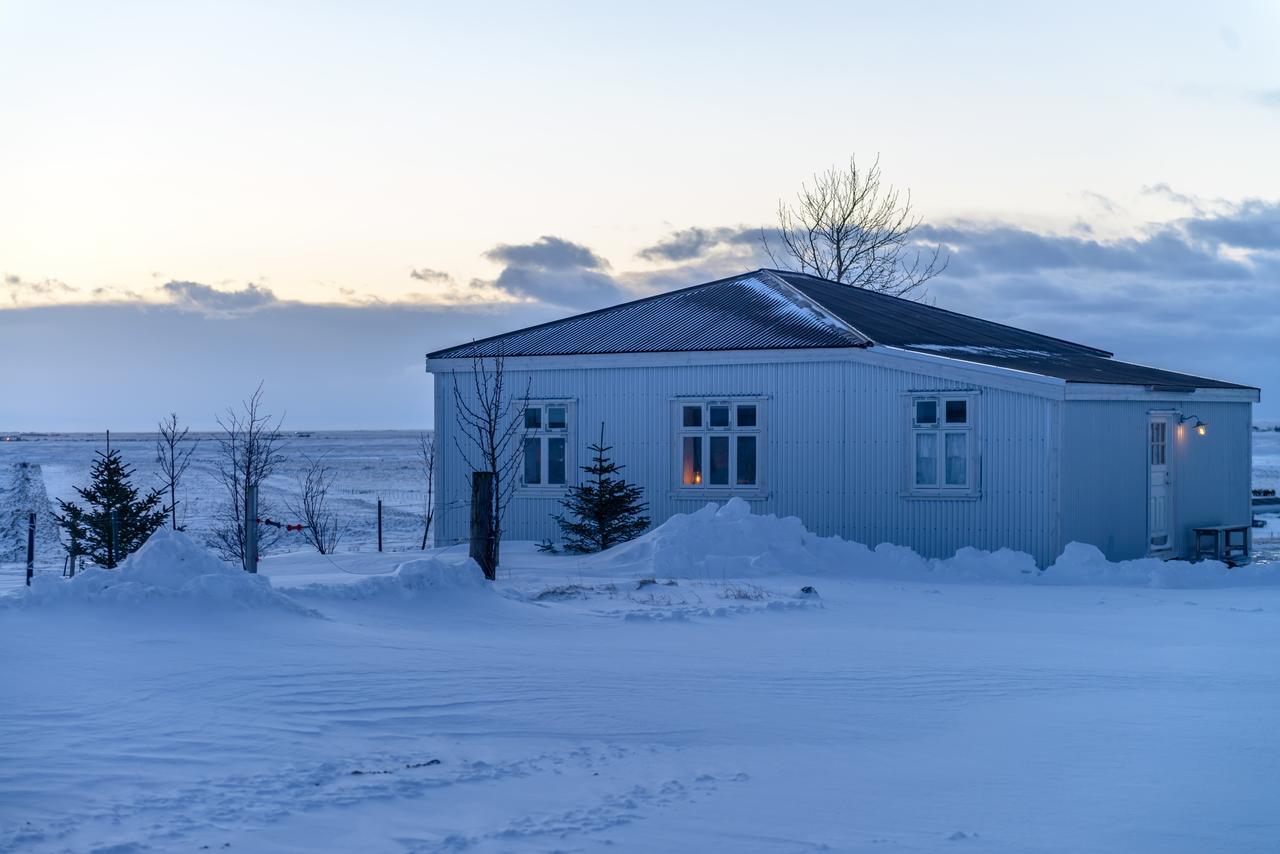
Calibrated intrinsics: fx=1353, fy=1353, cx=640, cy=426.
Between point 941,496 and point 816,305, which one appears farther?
point 816,305

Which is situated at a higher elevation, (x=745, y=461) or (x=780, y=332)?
(x=780, y=332)

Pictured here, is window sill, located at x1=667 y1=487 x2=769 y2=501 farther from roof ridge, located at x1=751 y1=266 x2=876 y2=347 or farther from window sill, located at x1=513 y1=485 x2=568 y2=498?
roof ridge, located at x1=751 y1=266 x2=876 y2=347

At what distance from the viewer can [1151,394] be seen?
763 inches

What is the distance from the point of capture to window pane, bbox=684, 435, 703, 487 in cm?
2050

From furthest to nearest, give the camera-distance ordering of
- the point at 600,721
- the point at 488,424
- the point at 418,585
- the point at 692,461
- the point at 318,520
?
the point at 318,520 → the point at 488,424 → the point at 692,461 → the point at 418,585 → the point at 600,721

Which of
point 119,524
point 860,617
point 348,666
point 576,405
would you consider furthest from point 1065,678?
point 119,524

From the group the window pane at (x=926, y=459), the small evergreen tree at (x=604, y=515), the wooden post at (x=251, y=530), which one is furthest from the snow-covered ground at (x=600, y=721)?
the small evergreen tree at (x=604, y=515)

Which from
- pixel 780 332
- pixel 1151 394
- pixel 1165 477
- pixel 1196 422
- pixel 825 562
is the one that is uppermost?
pixel 780 332


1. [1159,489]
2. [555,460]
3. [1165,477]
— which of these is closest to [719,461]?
[555,460]

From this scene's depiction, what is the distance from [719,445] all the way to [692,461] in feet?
1.67

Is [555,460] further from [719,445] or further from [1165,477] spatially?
[1165,477]

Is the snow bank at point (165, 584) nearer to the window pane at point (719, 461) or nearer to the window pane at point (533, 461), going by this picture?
the window pane at point (719, 461)

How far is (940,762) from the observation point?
750cm

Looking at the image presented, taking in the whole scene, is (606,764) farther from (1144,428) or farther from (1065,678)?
(1144,428)
